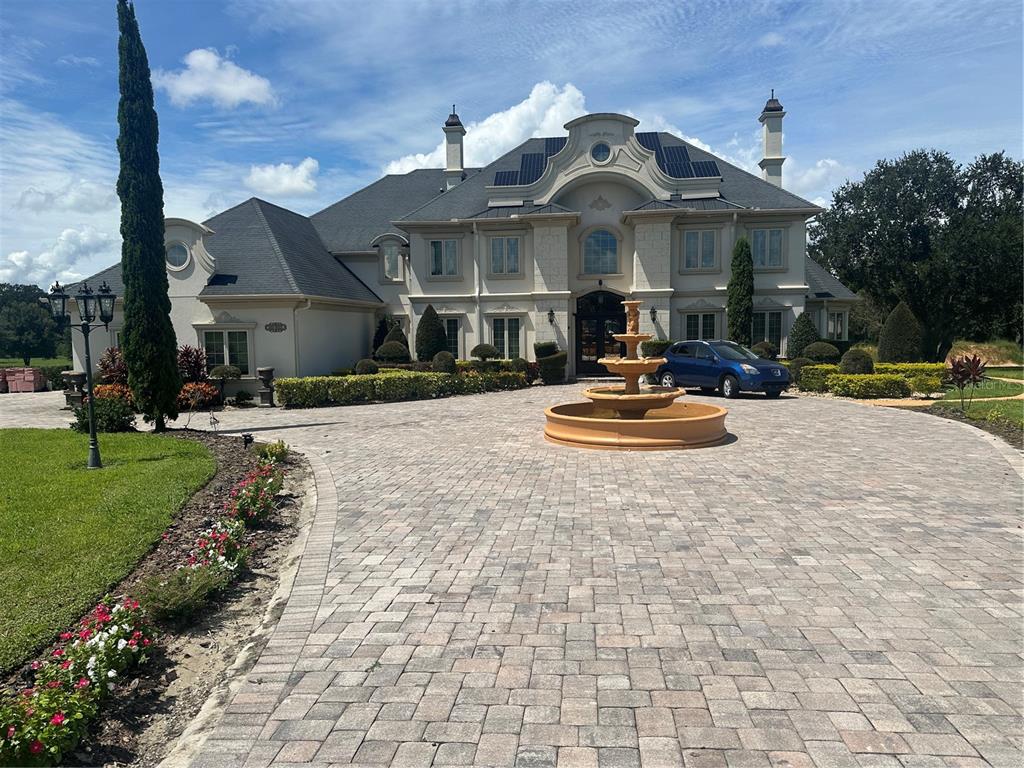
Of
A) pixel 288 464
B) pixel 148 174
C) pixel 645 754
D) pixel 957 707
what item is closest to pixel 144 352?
pixel 148 174

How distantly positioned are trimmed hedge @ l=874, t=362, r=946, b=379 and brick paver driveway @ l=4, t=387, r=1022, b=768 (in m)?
12.1

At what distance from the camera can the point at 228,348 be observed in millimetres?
21562

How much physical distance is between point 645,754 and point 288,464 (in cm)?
875

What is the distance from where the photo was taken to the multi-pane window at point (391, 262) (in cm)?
2830

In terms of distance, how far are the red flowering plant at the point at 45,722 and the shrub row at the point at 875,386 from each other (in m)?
20.2

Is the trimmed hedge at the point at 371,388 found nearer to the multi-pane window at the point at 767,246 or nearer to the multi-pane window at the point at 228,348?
the multi-pane window at the point at 228,348

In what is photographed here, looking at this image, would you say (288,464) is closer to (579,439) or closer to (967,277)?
(579,439)

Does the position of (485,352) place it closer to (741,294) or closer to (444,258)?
(444,258)

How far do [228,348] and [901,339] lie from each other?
24.2 m

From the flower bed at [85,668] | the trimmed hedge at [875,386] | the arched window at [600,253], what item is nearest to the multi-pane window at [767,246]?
the arched window at [600,253]

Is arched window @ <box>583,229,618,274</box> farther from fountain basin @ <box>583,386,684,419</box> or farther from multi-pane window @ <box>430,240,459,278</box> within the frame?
fountain basin @ <box>583,386,684,419</box>

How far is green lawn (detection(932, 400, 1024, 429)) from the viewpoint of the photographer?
1346 centimetres

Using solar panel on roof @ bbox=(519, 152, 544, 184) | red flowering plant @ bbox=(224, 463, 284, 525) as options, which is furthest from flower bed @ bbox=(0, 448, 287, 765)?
solar panel on roof @ bbox=(519, 152, 544, 184)

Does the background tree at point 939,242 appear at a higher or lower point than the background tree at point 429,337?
higher
